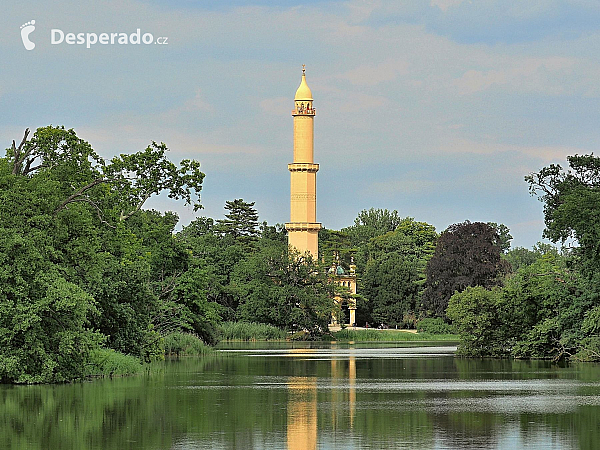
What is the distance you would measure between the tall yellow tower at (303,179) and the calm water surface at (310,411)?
239ft

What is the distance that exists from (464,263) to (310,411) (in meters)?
75.2

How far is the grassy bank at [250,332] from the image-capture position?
82812 millimetres

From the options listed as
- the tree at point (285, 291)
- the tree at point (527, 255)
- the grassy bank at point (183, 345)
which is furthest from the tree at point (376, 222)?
→ the grassy bank at point (183, 345)

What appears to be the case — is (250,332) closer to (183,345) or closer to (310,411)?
(183,345)

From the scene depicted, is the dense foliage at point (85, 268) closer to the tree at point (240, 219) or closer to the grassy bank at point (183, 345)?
the grassy bank at point (183, 345)

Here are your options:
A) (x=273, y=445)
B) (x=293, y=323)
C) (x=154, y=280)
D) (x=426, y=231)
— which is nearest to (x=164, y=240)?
(x=154, y=280)

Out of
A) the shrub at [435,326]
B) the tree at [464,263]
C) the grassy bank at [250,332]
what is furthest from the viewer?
the tree at [464,263]

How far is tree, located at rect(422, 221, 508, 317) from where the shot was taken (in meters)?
96.5

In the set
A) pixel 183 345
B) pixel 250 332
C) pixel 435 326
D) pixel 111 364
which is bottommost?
pixel 111 364

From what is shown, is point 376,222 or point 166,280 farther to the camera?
point 376,222

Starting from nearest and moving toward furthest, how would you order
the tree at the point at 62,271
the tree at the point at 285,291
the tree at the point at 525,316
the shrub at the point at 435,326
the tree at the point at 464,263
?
the tree at the point at 62,271 → the tree at the point at 525,316 → the tree at the point at 285,291 → the shrub at the point at 435,326 → the tree at the point at 464,263

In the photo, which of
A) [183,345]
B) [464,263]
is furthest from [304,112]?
[183,345]

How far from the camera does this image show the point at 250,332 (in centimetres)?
8512

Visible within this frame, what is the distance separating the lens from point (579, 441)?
→ 1827cm
